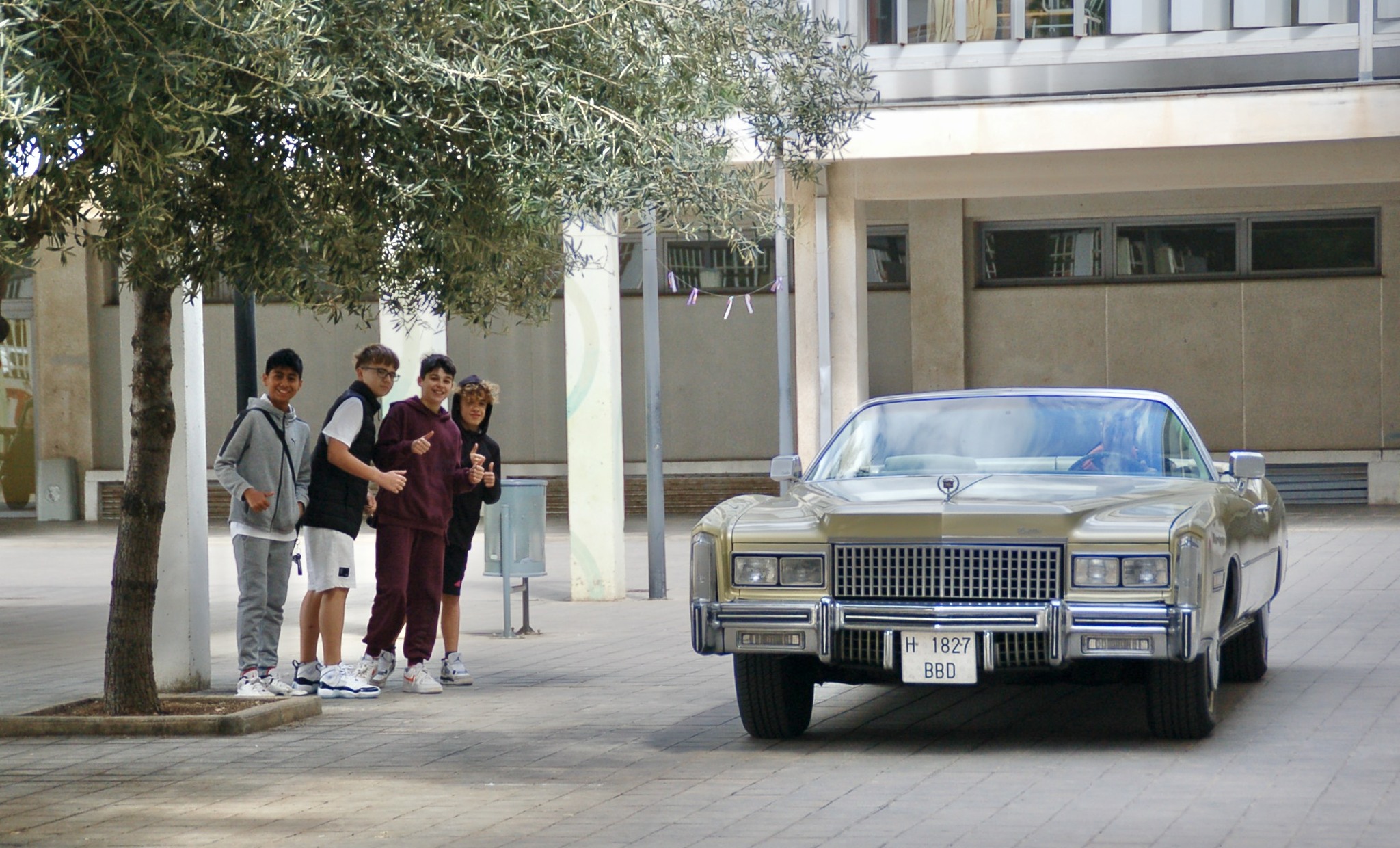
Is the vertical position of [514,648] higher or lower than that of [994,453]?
lower

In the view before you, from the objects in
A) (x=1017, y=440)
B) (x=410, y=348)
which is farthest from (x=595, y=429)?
(x=1017, y=440)

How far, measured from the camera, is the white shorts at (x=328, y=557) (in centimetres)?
943

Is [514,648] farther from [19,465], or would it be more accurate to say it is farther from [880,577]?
[19,465]

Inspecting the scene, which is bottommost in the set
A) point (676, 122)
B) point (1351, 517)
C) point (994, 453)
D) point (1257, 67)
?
point (1351, 517)

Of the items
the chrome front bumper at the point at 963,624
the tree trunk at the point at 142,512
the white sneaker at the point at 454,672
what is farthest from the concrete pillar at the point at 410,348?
the chrome front bumper at the point at 963,624

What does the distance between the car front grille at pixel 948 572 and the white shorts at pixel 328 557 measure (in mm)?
3175

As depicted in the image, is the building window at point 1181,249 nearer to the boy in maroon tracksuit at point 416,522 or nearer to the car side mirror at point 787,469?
the boy in maroon tracksuit at point 416,522

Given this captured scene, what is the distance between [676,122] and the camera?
820 centimetres

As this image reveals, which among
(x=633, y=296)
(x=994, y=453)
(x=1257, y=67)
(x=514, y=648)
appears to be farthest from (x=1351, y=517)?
(x=994, y=453)

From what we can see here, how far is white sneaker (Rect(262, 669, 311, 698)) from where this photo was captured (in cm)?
950

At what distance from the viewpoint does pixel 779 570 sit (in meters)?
7.42

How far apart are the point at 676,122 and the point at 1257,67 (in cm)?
1282

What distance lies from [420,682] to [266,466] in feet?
4.72

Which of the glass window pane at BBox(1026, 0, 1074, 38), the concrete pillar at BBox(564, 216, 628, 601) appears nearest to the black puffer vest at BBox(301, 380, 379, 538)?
the concrete pillar at BBox(564, 216, 628, 601)
